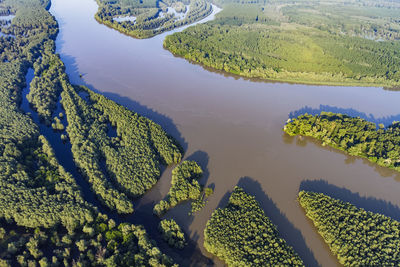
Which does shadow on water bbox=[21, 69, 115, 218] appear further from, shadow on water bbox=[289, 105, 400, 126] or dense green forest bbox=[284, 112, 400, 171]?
shadow on water bbox=[289, 105, 400, 126]

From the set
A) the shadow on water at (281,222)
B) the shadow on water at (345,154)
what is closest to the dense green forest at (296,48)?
the shadow on water at (345,154)

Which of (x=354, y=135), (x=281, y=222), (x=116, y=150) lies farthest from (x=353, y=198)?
(x=116, y=150)

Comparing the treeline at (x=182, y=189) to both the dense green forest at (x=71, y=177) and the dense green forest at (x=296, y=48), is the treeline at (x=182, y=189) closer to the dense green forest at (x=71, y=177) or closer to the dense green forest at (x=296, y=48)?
the dense green forest at (x=71, y=177)

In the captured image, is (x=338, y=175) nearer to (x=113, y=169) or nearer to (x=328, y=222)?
(x=328, y=222)

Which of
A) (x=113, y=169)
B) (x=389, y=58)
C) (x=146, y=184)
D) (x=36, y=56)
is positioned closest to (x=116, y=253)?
(x=146, y=184)

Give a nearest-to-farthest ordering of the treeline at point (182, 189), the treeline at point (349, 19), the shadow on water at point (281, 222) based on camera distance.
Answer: the shadow on water at point (281, 222), the treeline at point (182, 189), the treeline at point (349, 19)

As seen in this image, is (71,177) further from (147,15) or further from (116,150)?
(147,15)
